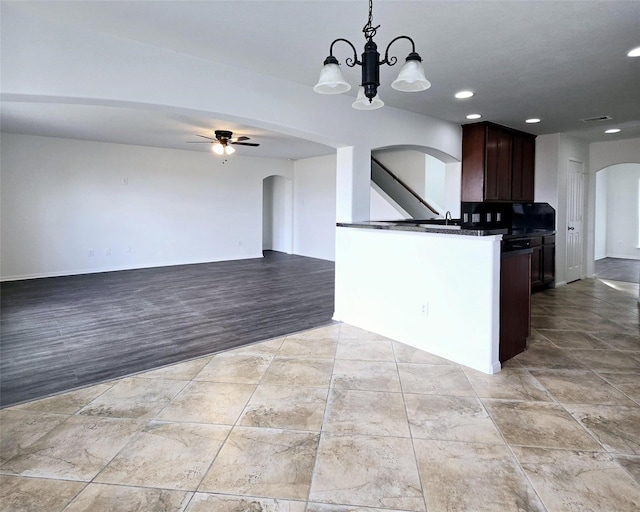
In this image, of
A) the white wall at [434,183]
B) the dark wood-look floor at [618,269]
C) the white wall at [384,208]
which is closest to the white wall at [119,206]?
the white wall at [384,208]

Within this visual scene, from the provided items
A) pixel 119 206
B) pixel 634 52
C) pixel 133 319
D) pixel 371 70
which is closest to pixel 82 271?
pixel 119 206

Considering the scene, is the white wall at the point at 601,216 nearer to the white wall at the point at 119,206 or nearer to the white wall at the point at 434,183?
the white wall at the point at 434,183

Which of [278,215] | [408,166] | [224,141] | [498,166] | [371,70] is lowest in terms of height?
[278,215]

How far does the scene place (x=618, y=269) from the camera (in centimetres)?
787

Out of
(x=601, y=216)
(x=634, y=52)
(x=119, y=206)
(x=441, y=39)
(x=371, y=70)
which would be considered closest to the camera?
(x=371, y=70)

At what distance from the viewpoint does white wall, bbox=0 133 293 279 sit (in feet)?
21.9

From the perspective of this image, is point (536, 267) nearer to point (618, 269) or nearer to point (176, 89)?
point (618, 269)

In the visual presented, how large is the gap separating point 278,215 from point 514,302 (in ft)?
27.7

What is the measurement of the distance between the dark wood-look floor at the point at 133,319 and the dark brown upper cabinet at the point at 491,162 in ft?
8.64

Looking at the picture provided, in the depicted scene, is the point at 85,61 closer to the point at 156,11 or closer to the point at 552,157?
the point at 156,11

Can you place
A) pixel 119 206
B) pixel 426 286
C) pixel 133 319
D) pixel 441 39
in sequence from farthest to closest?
pixel 119 206 → pixel 133 319 → pixel 426 286 → pixel 441 39

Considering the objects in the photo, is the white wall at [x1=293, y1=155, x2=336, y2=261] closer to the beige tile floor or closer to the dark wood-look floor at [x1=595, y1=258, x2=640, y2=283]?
the dark wood-look floor at [x1=595, y1=258, x2=640, y2=283]

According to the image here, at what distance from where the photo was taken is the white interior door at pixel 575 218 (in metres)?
6.43

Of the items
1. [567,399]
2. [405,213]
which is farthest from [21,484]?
[405,213]
